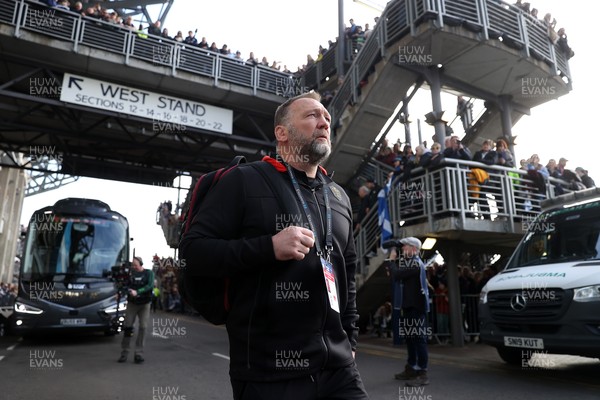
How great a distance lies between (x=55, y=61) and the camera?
14.4 meters

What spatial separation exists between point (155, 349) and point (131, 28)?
35.8 feet

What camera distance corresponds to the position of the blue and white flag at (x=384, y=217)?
1023cm

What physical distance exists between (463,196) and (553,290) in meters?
3.81

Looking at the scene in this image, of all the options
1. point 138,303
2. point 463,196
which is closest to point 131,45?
point 138,303

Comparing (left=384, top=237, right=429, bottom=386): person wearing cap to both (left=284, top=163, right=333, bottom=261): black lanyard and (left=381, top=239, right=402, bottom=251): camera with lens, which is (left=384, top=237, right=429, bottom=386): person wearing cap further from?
(left=284, top=163, right=333, bottom=261): black lanyard

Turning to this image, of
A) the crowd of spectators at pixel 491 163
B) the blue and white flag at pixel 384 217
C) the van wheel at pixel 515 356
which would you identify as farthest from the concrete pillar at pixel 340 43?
the van wheel at pixel 515 356

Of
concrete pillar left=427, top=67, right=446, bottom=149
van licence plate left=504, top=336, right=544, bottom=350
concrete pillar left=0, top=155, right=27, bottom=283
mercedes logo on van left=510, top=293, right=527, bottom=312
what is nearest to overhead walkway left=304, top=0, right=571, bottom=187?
concrete pillar left=427, top=67, right=446, bottom=149

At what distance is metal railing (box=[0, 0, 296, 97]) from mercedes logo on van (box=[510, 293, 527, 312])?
12554mm

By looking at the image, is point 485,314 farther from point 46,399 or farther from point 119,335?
point 119,335

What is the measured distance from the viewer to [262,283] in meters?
1.77

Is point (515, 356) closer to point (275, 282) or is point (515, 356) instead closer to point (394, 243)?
point (394, 243)

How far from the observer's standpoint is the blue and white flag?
1023cm

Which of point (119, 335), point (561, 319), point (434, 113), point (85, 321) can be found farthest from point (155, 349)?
point (434, 113)

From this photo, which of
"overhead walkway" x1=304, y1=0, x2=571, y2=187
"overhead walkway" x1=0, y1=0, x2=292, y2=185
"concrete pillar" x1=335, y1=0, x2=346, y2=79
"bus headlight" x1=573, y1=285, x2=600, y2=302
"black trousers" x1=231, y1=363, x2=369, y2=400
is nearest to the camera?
"black trousers" x1=231, y1=363, x2=369, y2=400
